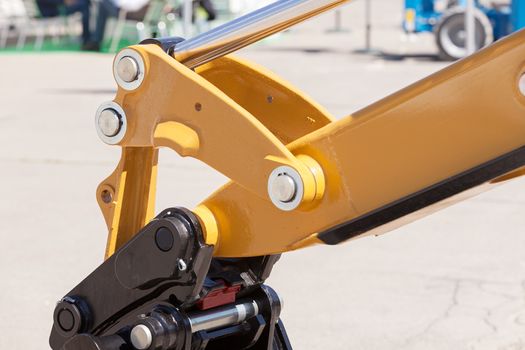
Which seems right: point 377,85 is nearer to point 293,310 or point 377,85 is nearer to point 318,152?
point 293,310

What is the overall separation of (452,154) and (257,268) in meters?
0.86

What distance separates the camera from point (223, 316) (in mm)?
3215

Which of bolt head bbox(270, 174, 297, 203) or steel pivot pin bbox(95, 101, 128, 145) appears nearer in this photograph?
bolt head bbox(270, 174, 297, 203)

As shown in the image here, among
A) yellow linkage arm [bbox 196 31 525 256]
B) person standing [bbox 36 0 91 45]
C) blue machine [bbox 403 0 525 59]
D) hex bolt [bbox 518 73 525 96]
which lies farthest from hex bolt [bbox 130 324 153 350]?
person standing [bbox 36 0 91 45]

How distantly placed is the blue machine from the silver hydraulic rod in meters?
11.0

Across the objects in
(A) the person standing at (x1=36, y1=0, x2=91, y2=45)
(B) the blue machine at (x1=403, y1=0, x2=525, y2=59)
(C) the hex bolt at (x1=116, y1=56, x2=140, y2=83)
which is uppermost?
(C) the hex bolt at (x1=116, y1=56, x2=140, y2=83)

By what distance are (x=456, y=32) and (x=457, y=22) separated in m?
0.17

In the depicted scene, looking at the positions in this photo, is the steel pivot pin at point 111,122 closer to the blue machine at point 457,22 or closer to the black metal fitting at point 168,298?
the black metal fitting at point 168,298

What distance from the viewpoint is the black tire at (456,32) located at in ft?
46.7

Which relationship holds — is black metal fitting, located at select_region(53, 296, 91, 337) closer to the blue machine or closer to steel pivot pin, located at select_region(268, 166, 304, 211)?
steel pivot pin, located at select_region(268, 166, 304, 211)

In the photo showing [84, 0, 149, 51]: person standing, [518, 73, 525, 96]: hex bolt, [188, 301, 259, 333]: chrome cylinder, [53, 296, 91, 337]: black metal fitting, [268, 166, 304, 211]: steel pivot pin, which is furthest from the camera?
[84, 0, 149, 51]: person standing

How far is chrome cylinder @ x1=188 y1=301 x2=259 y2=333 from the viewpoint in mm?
3141

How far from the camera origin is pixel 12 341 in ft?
14.9

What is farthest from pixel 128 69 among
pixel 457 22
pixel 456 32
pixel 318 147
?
pixel 456 32
